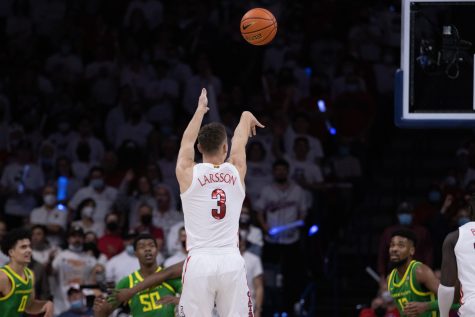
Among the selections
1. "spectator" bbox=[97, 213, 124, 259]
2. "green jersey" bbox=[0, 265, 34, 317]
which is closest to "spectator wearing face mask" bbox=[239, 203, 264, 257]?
"spectator" bbox=[97, 213, 124, 259]

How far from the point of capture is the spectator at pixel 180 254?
1580 centimetres

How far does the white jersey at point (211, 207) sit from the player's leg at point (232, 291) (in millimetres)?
232

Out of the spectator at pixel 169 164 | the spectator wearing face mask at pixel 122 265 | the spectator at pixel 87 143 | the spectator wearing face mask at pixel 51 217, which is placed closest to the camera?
→ the spectator wearing face mask at pixel 122 265

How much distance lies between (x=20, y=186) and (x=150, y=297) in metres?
6.81

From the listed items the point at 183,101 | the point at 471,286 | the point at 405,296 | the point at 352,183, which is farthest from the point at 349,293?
the point at 471,286

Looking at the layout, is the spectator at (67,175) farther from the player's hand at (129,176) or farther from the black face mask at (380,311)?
the black face mask at (380,311)

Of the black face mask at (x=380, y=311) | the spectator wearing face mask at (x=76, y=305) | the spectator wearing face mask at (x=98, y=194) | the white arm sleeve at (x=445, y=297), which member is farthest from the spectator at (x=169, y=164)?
the white arm sleeve at (x=445, y=297)

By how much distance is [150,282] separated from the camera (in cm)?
1207

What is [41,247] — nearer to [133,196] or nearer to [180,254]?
[133,196]

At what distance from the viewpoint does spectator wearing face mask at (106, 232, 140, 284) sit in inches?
639

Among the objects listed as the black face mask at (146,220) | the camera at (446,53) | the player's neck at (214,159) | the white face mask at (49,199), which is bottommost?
the black face mask at (146,220)

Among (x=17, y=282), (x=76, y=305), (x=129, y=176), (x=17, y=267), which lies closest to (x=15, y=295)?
(x=17, y=282)

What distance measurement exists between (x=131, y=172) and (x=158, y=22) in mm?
4506

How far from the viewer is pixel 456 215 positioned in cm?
1716
